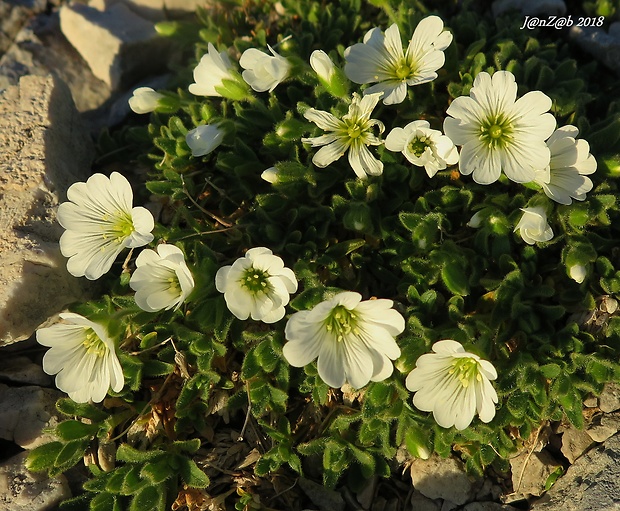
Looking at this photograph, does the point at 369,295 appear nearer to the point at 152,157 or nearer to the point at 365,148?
the point at 365,148

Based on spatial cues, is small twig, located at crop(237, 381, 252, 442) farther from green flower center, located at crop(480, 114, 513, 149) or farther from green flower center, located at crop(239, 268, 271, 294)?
green flower center, located at crop(480, 114, 513, 149)

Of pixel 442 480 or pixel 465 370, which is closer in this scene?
pixel 465 370

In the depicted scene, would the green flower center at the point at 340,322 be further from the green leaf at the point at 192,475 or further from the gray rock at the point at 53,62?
the gray rock at the point at 53,62

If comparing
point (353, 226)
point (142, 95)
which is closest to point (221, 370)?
point (353, 226)

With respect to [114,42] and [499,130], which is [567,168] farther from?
[114,42]

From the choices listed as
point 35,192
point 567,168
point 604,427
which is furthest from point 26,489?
point 567,168

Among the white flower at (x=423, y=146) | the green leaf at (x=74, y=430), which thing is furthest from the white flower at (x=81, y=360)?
the white flower at (x=423, y=146)
